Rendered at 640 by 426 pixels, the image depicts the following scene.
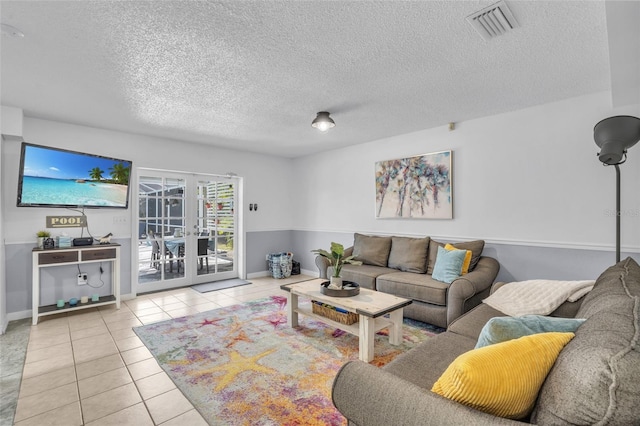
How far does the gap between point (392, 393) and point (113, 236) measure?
4457 millimetres

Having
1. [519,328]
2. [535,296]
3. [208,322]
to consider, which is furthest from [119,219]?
[535,296]

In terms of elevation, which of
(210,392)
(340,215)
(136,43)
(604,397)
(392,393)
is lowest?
(210,392)

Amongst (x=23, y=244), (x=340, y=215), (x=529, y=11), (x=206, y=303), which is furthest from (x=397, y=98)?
(x=23, y=244)

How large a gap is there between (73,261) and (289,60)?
3438mm

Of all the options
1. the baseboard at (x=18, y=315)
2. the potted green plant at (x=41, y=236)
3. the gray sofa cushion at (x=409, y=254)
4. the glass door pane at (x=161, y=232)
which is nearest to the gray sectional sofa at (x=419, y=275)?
the gray sofa cushion at (x=409, y=254)

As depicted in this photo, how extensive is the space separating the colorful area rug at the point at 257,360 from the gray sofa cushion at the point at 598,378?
1380 mm

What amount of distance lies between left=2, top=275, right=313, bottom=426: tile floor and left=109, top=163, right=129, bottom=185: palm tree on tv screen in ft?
5.67

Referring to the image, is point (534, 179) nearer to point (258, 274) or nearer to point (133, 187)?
point (258, 274)

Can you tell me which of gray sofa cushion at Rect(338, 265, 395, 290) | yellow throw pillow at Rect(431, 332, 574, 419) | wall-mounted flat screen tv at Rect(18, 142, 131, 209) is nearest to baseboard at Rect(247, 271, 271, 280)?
gray sofa cushion at Rect(338, 265, 395, 290)

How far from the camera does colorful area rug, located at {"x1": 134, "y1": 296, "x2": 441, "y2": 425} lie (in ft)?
6.36

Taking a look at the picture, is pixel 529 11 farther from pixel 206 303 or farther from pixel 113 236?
pixel 113 236

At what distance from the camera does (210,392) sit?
2119 mm

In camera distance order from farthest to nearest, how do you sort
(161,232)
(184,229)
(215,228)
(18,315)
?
(215,228) → (184,229) → (161,232) → (18,315)

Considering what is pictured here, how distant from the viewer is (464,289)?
288cm
